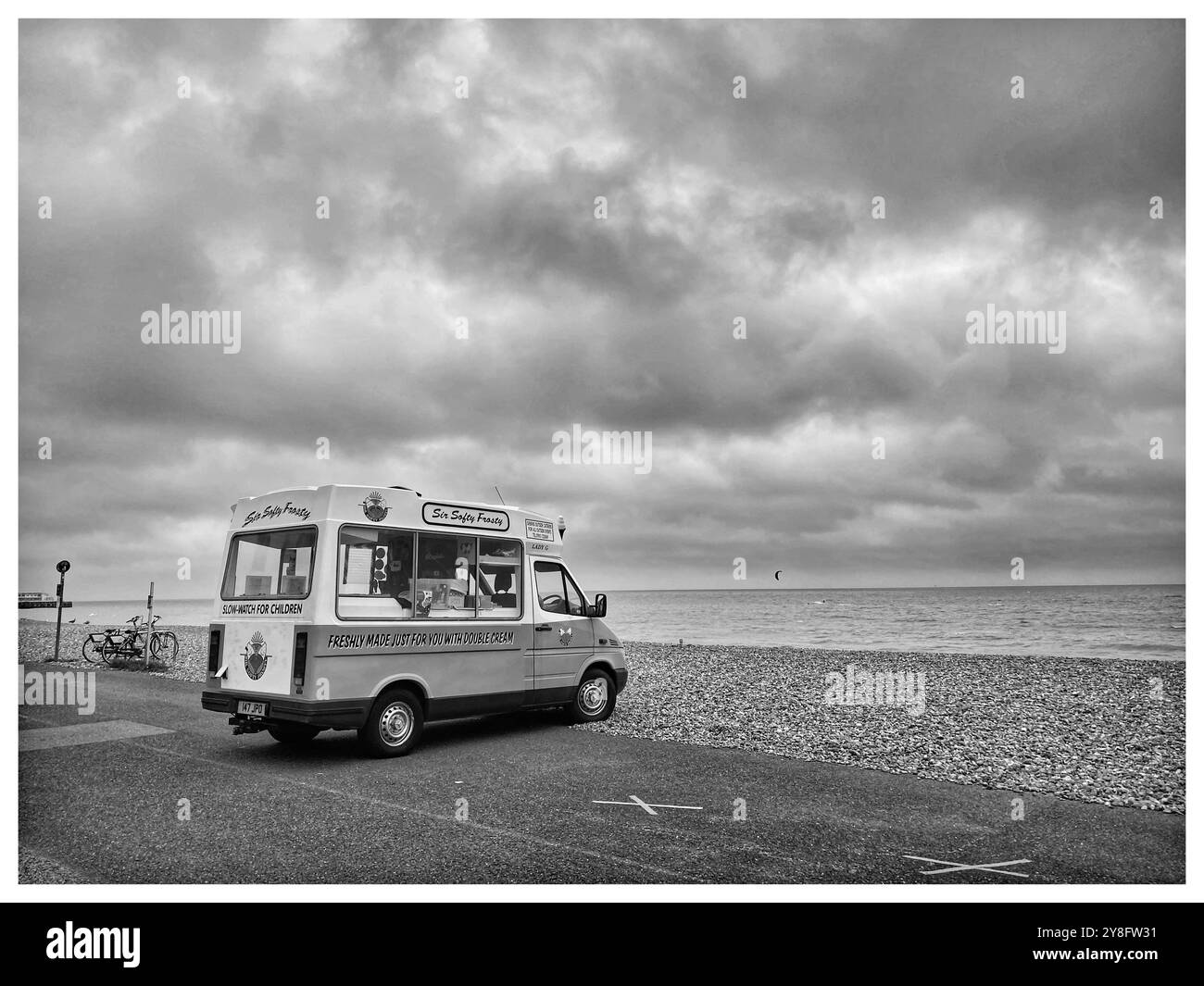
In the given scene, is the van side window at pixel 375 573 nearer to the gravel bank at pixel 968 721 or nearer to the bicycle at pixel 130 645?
the gravel bank at pixel 968 721

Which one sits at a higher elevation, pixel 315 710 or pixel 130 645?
pixel 315 710

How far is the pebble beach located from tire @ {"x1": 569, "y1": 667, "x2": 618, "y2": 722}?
1.02ft

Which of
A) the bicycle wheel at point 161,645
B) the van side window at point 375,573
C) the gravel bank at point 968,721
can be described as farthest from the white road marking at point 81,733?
the bicycle wheel at point 161,645

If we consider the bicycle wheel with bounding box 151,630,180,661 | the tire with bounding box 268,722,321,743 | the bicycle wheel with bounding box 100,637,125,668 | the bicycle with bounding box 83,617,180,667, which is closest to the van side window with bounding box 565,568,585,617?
the tire with bounding box 268,722,321,743

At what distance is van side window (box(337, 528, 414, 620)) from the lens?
8672 mm

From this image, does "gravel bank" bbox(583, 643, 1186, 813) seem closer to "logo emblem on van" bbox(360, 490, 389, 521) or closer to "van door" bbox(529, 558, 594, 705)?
"van door" bbox(529, 558, 594, 705)

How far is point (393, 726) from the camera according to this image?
8.98m

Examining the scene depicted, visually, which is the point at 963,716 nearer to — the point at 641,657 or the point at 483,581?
the point at 483,581

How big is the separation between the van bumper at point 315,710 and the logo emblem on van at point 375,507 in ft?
6.55

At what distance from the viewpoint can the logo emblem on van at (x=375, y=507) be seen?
8.93 meters

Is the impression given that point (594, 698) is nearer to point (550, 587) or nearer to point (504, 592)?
point (550, 587)

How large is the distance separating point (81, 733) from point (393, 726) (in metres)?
4.52

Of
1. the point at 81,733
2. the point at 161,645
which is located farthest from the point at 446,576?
the point at 161,645

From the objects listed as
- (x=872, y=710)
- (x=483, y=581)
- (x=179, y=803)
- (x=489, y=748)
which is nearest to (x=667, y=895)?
(x=179, y=803)
